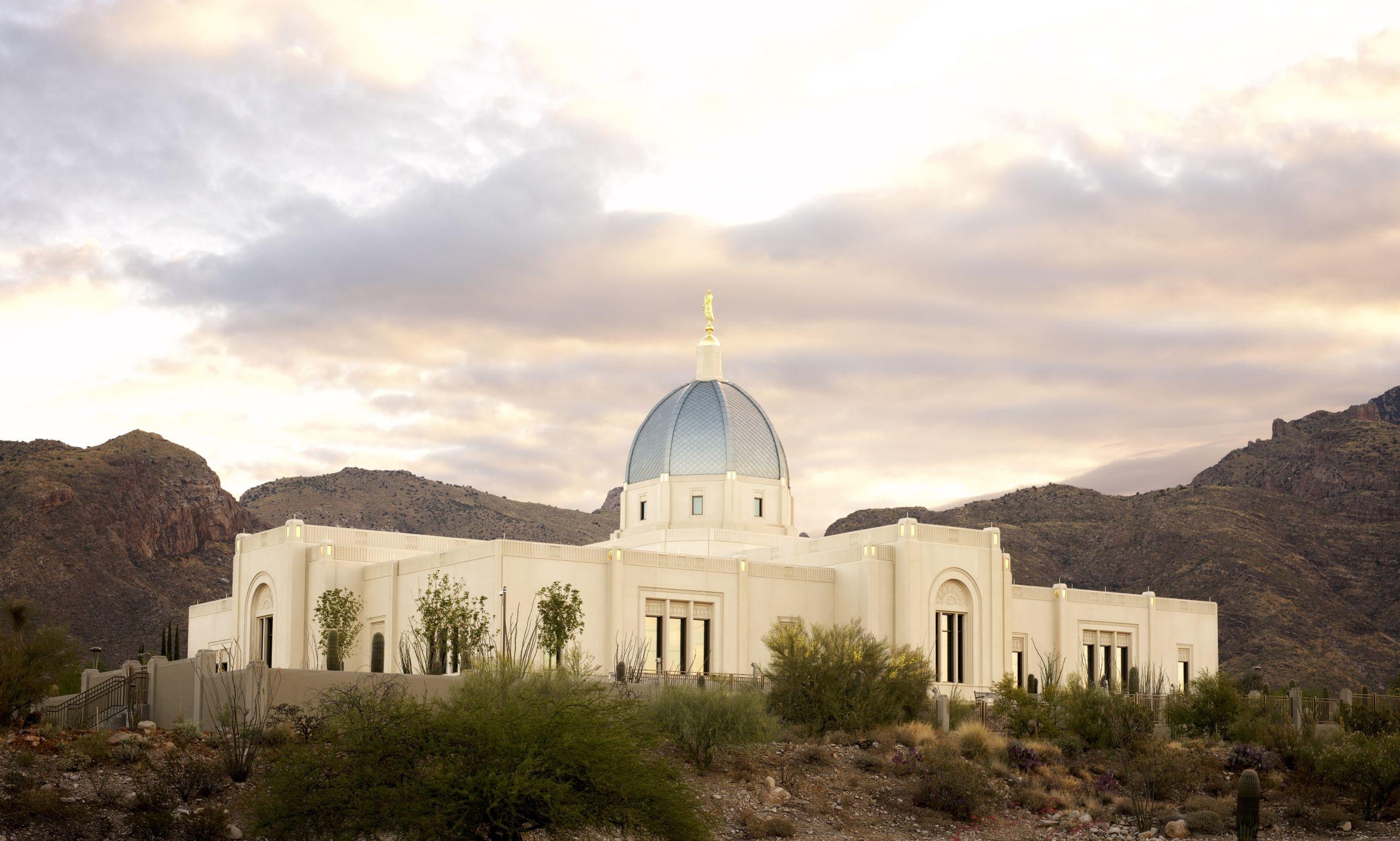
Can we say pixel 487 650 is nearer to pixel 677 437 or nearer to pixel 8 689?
pixel 8 689

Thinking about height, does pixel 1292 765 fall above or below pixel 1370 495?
below

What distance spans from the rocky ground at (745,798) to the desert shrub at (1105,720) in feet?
15.3

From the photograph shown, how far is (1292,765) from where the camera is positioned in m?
32.3

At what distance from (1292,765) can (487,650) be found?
1838 centimetres

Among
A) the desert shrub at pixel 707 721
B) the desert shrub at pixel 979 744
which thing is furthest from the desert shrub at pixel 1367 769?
the desert shrub at pixel 707 721

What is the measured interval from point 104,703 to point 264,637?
532 inches

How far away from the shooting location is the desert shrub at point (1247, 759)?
31.8 meters

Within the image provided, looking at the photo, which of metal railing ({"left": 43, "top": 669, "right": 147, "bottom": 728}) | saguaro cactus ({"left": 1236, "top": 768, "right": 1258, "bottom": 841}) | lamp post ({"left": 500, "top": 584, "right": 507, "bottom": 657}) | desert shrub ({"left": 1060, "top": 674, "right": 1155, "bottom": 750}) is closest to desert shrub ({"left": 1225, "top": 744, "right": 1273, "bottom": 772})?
desert shrub ({"left": 1060, "top": 674, "right": 1155, "bottom": 750})

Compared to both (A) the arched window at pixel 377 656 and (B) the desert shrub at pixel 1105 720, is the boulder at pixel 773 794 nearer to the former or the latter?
(B) the desert shrub at pixel 1105 720

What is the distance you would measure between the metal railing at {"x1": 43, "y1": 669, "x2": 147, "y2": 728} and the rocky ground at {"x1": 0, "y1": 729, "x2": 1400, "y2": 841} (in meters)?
3.84

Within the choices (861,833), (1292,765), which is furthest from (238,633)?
(1292,765)

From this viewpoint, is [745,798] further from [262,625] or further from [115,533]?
[115,533]

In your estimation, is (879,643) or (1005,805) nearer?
(1005,805)

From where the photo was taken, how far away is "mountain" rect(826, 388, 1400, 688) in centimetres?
6706
